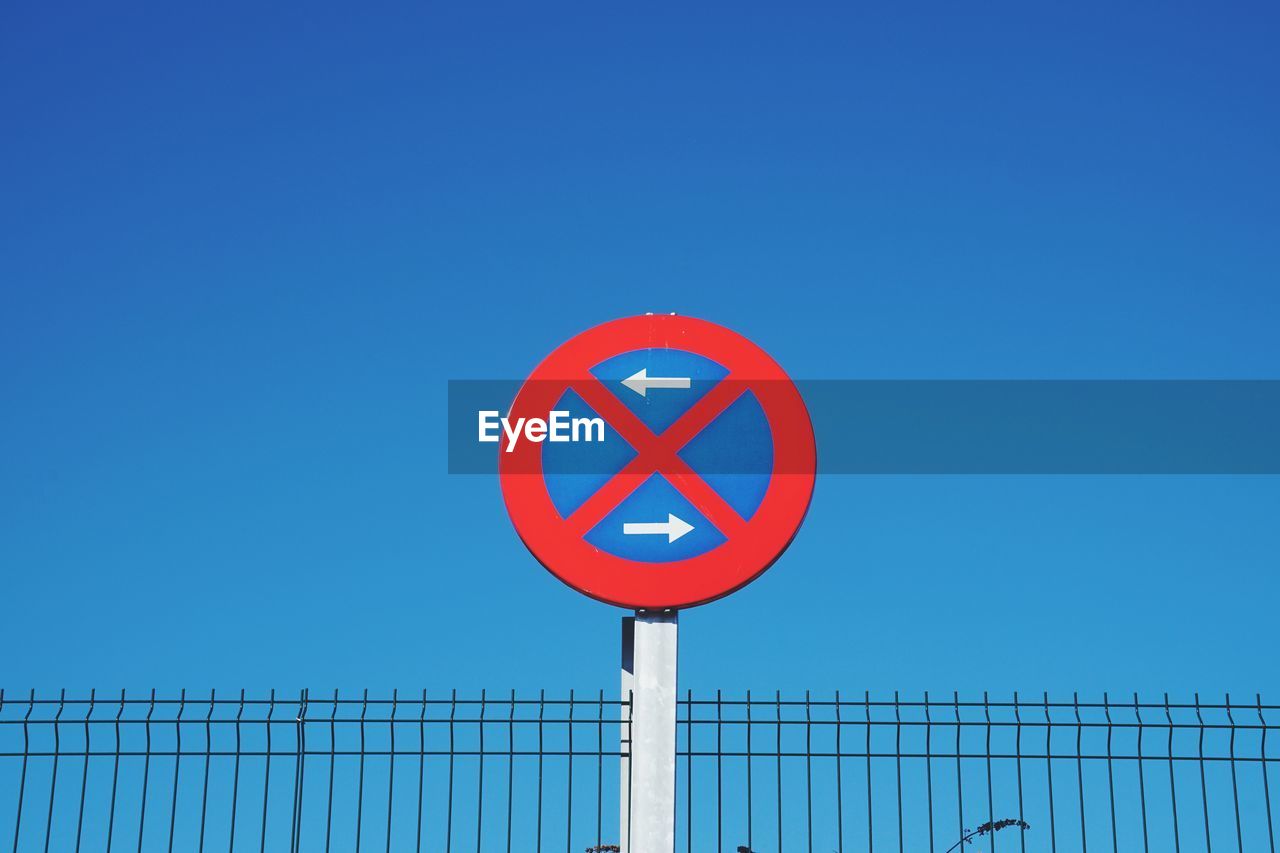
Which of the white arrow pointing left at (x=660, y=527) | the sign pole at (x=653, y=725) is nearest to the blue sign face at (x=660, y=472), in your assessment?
the white arrow pointing left at (x=660, y=527)

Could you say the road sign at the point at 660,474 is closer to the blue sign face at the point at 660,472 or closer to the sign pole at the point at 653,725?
the blue sign face at the point at 660,472

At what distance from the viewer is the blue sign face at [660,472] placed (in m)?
7.39

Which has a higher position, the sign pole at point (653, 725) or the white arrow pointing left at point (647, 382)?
the white arrow pointing left at point (647, 382)

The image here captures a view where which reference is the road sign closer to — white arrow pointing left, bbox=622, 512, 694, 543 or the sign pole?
white arrow pointing left, bbox=622, 512, 694, 543

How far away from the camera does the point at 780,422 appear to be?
7.57 m

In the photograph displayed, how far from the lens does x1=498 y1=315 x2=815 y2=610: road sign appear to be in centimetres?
739

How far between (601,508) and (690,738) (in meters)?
1.37

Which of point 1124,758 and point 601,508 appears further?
point 1124,758

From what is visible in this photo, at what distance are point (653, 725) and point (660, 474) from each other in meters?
1.26

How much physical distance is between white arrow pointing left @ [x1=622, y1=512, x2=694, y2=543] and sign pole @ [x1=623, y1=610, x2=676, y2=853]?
441 mm

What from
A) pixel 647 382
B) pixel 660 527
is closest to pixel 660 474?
pixel 660 527

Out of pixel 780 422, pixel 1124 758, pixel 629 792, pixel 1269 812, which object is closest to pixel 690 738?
pixel 629 792

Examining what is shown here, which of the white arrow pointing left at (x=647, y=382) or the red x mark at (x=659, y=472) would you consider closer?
the red x mark at (x=659, y=472)

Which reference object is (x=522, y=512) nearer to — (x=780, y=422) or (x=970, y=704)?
(x=780, y=422)
